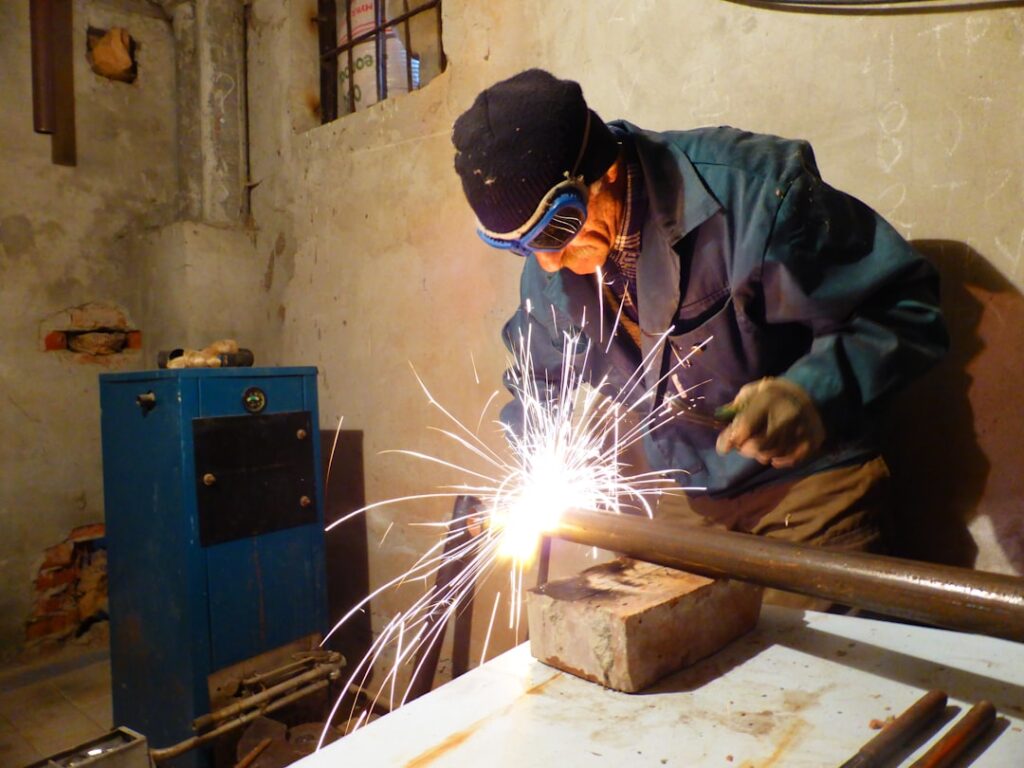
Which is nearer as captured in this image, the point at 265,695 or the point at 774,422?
the point at 774,422

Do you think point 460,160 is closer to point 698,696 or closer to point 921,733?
point 698,696

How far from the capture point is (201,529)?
241 cm

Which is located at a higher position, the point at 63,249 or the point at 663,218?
the point at 63,249

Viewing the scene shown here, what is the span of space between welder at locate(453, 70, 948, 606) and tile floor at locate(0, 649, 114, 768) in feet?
9.40

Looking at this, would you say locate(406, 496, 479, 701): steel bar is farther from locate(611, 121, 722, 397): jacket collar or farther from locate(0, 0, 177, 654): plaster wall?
locate(0, 0, 177, 654): plaster wall

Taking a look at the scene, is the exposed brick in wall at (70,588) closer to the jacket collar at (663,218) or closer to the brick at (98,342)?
the brick at (98,342)

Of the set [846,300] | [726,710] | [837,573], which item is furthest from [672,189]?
[726,710]

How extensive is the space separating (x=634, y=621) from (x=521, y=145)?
0.92 m

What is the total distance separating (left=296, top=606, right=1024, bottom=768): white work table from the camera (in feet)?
2.74

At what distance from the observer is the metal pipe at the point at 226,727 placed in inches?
87.3

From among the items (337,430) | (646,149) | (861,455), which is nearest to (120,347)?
(337,430)

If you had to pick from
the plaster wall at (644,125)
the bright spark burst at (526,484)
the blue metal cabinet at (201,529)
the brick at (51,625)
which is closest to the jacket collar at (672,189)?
the bright spark burst at (526,484)

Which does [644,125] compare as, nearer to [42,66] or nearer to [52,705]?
[42,66]

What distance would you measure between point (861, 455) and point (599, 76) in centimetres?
151
